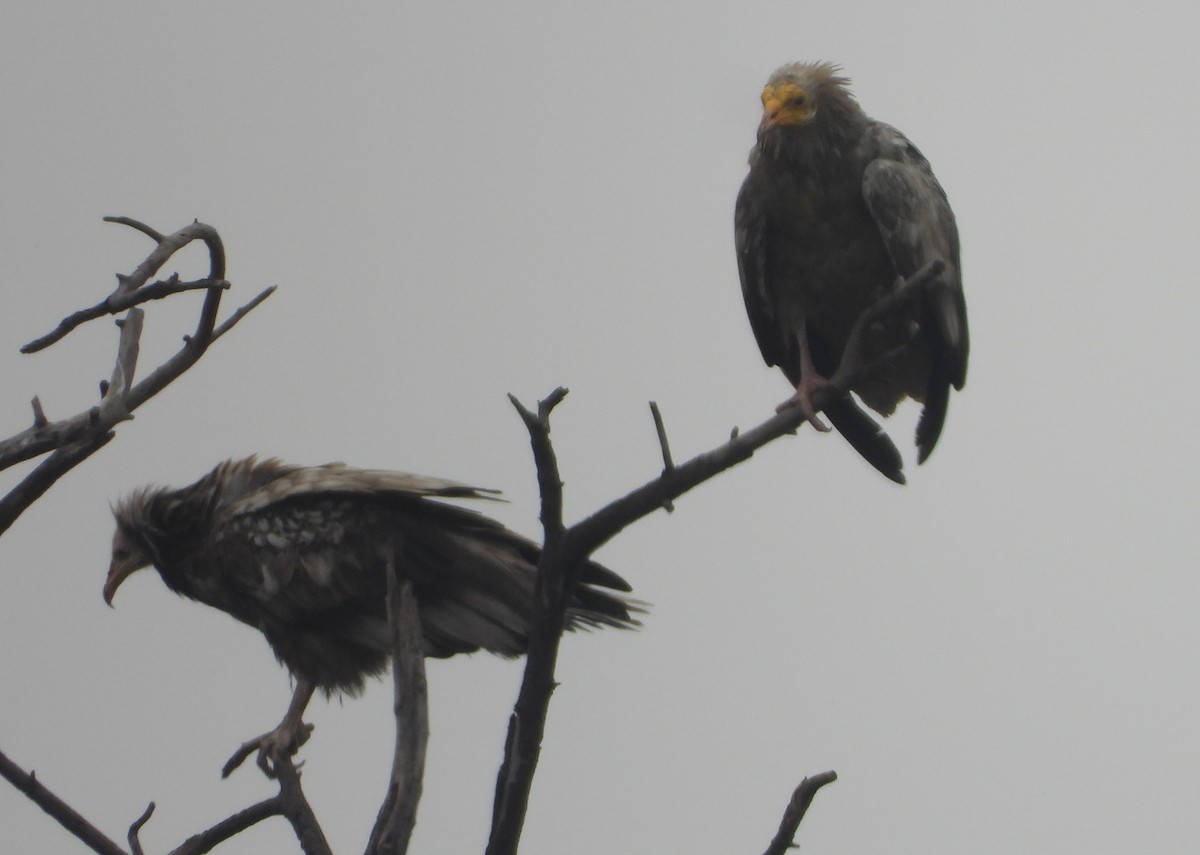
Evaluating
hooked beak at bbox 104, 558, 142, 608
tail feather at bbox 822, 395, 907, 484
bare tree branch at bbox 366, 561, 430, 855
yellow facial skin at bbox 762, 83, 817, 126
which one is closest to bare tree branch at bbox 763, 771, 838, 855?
bare tree branch at bbox 366, 561, 430, 855

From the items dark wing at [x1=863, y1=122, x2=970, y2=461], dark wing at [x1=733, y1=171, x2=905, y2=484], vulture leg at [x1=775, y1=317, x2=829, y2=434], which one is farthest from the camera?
dark wing at [x1=733, y1=171, x2=905, y2=484]

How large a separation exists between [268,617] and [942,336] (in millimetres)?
2782

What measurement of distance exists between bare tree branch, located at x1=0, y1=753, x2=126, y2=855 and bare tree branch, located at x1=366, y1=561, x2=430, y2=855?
74 centimetres

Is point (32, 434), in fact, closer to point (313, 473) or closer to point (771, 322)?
point (313, 473)

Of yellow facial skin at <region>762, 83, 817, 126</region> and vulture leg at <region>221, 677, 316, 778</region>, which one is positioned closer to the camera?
vulture leg at <region>221, 677, 316, 778</region>

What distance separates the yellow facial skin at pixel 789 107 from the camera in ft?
19.1

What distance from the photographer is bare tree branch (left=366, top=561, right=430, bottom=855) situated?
3.72 metres

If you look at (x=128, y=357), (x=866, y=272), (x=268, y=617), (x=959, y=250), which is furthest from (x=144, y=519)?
(x=959, y=250)

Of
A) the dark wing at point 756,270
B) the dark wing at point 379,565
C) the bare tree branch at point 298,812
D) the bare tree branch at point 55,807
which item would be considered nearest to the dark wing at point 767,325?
the dark wing at point 756,270

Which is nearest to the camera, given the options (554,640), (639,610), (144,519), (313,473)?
(554,640)

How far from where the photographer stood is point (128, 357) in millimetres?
4340

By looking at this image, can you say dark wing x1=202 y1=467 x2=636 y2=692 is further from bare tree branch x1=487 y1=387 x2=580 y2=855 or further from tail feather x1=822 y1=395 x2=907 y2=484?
tail feather x1=822 y1=395 x2=907 y2=484

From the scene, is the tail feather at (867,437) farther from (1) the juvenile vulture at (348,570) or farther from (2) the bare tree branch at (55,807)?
(2) the bare tree branch at (55,807)

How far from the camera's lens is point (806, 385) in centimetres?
534
